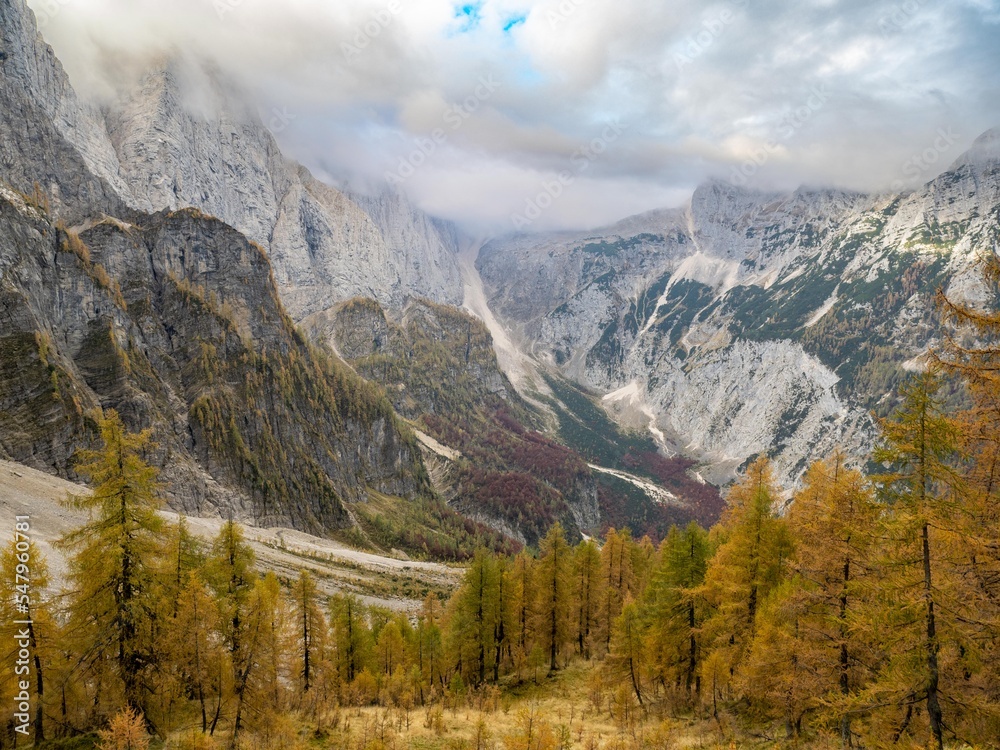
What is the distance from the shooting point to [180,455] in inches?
3661

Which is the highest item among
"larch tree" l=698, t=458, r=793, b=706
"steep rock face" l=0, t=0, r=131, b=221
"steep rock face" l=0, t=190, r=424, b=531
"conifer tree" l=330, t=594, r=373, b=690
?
"steep rock face" l=0, t=0, r=131, b=221

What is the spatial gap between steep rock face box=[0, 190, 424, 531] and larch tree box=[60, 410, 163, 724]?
124 feet

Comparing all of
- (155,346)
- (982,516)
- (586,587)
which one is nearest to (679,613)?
(586,587)

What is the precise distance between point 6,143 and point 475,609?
5483 inches

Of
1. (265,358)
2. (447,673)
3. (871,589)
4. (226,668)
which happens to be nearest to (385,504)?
(265,358)

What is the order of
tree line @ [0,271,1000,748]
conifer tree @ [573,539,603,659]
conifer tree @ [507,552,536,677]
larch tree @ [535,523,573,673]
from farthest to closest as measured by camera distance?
1. conifer tree @ [573,539,603,659]
2. conifer tree @ [507,552,536,677]
3. larch tree @ [535,523,573,673]
4. tree line @ [0,271,1000,748]

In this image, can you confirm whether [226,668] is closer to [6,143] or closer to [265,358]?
[265,358]

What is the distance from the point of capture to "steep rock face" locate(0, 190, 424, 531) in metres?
73.6

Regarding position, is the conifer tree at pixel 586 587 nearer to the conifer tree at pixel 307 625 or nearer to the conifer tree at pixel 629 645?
the conifer tree at pixel 629 645

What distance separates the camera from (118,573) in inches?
728

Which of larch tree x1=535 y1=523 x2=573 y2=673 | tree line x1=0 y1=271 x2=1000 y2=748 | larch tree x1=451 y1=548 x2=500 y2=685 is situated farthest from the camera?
larch tree x1=535 y1=523 x2=573 y2=673

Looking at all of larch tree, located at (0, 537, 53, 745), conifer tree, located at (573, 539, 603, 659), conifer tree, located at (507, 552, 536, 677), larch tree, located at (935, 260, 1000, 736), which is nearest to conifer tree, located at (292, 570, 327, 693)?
larch tree, located at (0, 537, 53, 745)

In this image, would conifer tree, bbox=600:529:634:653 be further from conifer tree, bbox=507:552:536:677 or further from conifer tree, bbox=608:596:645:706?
conifer tree, bbox=608:596:645:706

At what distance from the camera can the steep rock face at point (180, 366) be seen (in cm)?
7356
